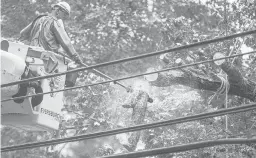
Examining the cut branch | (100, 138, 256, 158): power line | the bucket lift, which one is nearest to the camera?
(100, 138, 256, 158): power line

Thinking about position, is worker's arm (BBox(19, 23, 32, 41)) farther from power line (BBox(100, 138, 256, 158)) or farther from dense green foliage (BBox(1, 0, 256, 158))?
power line (BBox(100, 138, 256, 158))

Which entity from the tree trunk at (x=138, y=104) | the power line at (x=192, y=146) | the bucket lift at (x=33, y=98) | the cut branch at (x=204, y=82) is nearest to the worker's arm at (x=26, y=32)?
the bucket lift at (x=33, y=98)

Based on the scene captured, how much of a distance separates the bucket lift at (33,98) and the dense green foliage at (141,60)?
261 centimetres

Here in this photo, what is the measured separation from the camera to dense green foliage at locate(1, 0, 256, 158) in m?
9.95

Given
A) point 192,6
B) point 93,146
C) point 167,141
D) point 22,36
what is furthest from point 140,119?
point 192,6

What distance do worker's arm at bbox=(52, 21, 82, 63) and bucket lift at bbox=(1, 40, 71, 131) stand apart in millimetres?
210

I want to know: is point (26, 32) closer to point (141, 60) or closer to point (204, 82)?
point (204, 82)

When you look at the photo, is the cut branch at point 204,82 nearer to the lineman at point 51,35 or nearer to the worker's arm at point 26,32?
the lineman at point 51,35

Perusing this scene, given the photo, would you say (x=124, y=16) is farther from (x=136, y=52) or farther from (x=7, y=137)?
(x=7, y=137)

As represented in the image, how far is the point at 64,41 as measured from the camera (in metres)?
6.54

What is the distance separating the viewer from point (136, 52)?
14.0 metres

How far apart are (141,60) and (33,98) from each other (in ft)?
26.2

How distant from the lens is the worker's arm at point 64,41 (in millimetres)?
6496

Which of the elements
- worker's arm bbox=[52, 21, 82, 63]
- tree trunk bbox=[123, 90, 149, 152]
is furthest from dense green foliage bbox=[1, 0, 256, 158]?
worker's arm bbox=[52, 21, 82, 63]
